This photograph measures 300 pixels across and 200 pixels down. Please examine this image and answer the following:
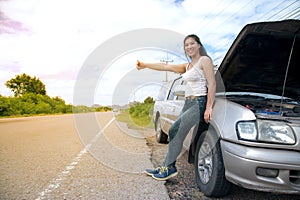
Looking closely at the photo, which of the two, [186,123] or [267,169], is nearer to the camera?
[267,169]

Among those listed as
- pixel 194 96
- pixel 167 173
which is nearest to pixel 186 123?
pixel 194 96

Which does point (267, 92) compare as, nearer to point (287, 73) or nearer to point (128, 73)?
point (287, 73)

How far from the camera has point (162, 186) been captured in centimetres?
333

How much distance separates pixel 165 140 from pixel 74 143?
2.46 metres

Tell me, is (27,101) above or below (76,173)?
above

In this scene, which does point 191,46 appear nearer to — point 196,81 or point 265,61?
point 196,81

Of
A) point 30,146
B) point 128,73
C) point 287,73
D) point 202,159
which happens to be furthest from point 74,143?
point 287,73

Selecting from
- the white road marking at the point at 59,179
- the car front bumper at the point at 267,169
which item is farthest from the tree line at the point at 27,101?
the car front bumper at the point at 267,169

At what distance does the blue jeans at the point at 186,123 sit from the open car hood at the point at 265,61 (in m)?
0.95

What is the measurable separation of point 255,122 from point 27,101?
38175 millimetres

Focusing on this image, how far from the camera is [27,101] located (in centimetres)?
3581

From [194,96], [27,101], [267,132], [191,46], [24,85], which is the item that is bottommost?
[267,132]

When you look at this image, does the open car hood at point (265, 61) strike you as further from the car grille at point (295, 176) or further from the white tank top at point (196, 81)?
the car grille at point (295, 176)

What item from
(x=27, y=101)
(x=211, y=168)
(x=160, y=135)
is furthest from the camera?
(x=27, y=101)
